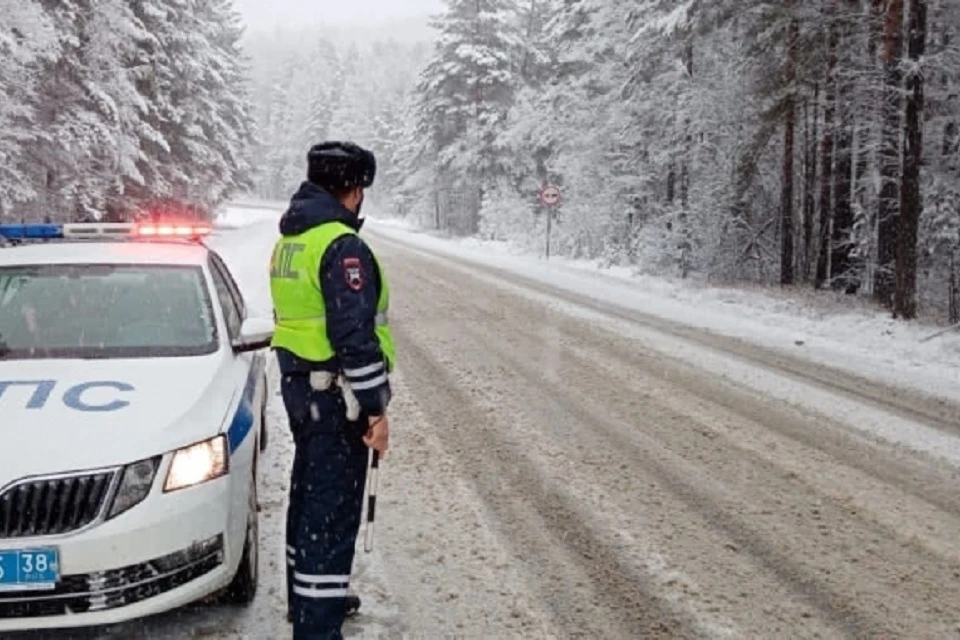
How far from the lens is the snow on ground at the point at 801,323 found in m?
10.9

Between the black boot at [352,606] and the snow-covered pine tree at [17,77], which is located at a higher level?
the snow-covered pine tree at [17,77]

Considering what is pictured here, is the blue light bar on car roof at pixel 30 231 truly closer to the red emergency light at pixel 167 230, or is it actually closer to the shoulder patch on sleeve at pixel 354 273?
the red emergency light at pixel 167 230

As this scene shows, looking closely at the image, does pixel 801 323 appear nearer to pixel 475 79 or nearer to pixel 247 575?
pixel 247 575

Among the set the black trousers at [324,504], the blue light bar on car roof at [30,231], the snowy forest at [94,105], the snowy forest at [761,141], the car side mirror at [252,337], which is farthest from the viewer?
the snowy forest at [761,141]

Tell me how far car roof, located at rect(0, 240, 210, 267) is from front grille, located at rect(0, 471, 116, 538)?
2.09 m

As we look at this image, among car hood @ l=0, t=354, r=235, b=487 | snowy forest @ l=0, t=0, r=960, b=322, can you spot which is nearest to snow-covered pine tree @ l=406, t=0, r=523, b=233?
snowy forest @ l=0, t=0, r=960, b=322

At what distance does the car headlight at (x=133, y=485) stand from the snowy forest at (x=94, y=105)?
37.5 feet

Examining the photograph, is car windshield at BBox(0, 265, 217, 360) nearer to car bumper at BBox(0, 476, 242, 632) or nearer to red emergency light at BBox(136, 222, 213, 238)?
red emergency light at BBox(136, 222, 213, 238)

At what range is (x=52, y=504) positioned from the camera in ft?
11.1

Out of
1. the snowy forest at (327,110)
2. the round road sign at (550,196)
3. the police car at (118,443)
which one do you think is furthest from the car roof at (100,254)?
the snowy forest at (327,110)

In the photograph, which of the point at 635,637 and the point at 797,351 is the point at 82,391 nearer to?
the point at 635,637

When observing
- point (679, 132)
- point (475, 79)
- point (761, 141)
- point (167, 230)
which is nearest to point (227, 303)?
point (167, 230)

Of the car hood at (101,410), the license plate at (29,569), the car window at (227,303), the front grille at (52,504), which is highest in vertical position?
the car window at (227,303)

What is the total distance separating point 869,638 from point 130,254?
461 cm
